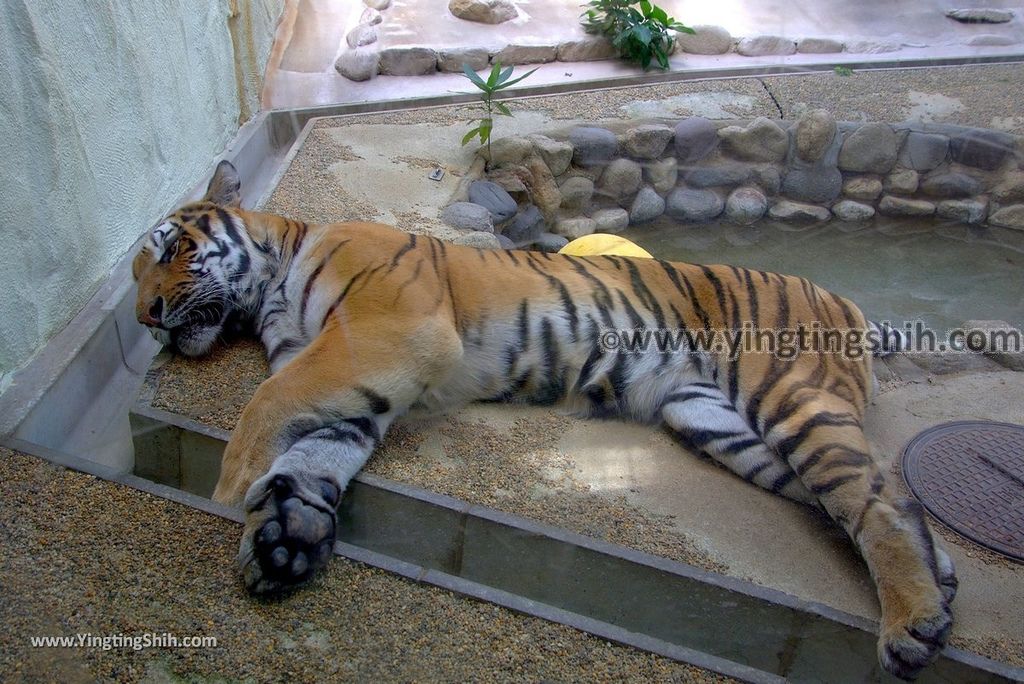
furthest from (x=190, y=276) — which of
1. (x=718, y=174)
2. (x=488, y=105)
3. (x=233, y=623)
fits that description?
(x=718, y=174)

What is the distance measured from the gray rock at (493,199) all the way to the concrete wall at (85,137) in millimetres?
1523

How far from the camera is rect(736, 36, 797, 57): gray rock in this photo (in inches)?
288

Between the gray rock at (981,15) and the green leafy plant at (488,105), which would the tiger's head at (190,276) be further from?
Answer: the gray rock at (981,15)

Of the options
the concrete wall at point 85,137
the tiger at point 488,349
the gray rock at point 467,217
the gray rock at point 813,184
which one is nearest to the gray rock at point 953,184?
the gray rock at point 813,184

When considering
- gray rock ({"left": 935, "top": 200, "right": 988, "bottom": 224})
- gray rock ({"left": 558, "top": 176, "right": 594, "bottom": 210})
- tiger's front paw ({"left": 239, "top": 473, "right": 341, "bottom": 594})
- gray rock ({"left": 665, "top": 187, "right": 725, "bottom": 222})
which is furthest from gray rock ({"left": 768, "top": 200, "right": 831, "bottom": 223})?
tiger's front paw ({"left": 239, "top": 473, "right": 341, "bottom": 594})

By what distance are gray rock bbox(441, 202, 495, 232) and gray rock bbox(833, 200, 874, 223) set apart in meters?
2.79

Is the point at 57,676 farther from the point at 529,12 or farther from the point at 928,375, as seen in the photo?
the point at 529,12

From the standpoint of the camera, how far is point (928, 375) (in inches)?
150

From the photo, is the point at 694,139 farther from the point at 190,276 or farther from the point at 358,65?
the point at 190,276

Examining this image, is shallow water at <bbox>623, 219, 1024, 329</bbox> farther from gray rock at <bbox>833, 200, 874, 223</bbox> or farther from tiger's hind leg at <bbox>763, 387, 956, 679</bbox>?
tiger's hind leg at <bbox>763, 387, 956, 679</bbox>

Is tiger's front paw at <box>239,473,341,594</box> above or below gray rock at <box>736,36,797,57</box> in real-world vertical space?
above

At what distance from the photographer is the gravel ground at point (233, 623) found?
6.34 ft

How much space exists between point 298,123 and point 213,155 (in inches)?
35.6

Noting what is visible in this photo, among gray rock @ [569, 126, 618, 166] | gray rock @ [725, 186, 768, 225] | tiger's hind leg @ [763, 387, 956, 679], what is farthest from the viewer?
gray rock @ [725, 186, 768, 225]
